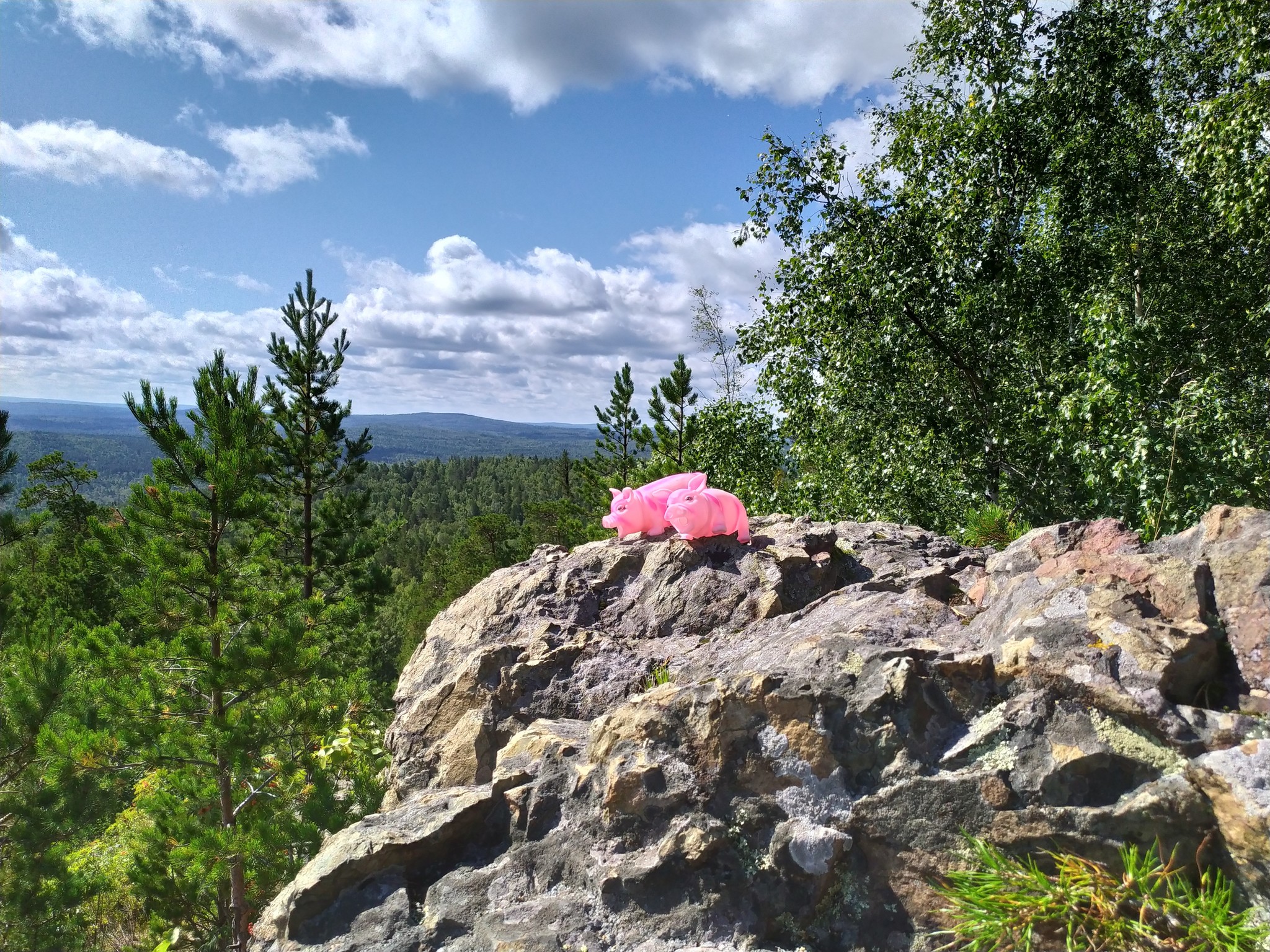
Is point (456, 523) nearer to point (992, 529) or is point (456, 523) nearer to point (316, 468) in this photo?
point (316, 468)

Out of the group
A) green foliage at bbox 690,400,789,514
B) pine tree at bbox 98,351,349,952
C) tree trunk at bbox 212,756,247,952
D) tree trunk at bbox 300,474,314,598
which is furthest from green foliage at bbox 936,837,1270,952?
tree trunk at bbox 300,474,314,598

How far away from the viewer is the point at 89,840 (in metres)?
11.6

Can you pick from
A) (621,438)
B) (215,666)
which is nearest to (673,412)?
(621,438)

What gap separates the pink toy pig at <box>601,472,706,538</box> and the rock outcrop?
1899 mm

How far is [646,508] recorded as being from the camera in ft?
19.2

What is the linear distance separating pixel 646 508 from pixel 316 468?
712 inches

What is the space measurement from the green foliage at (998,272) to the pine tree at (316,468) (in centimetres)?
1457

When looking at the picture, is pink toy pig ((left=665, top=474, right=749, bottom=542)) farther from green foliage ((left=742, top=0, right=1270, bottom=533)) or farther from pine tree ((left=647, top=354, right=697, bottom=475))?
pine tree ((left=647, top=354, right=697, bottom=475))

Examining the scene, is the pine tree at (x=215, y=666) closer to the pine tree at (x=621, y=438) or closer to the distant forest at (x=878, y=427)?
the distant forest at (x=878, y=427)

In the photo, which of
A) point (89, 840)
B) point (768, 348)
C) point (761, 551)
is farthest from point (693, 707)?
point (89, 840)

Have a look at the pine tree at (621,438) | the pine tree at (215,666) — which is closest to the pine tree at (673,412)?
the pine tree at (621,438)

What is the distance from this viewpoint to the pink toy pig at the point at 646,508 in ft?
19.0

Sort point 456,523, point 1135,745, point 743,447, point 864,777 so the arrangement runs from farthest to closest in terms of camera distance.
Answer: point 456,523
point 743,447
point 864,777
point 1135,745

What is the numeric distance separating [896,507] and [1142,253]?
5771mm
